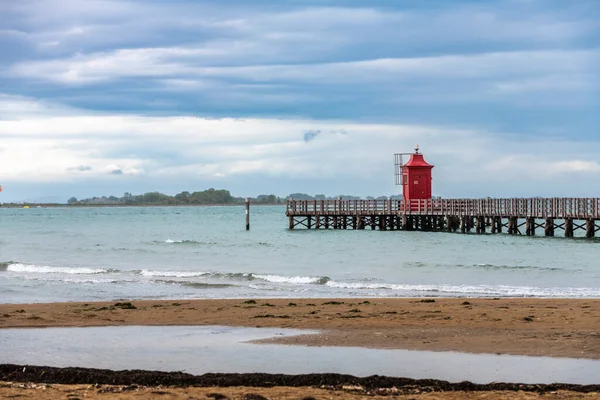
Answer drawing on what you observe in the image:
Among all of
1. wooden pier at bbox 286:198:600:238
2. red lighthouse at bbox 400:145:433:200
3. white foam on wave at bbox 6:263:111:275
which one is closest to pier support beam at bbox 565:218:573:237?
wooden pier at bbox 286:198:600:238

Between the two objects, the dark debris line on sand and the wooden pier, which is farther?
the wooden pier

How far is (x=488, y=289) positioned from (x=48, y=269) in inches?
638

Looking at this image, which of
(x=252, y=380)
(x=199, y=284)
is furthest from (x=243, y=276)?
(x=252, y=380)

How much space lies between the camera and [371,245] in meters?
44.1

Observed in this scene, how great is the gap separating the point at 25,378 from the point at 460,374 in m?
4.61

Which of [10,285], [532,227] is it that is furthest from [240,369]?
[532,227]

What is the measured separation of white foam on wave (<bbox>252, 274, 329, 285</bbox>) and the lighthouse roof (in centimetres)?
3225

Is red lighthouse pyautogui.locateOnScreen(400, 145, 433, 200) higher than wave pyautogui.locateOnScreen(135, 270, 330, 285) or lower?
higher

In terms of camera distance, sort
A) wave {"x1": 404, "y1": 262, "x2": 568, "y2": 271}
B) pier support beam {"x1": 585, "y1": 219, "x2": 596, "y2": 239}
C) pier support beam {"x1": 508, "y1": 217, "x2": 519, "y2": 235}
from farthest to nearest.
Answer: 1. pier support beam {"x1": 508, "y1": 217, "x2": 519, "y2": 235}
2. pier support beam {"x1": 585, "y1": 219, "x2": 596, "y2": 239}
3. wave {"x1": 404, "y1": 262, "x2": 568, "y2": 271}

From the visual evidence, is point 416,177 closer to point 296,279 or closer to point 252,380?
point 296,279

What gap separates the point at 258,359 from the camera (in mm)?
10336

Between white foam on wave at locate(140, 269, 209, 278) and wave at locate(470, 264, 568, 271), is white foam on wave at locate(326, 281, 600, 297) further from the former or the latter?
wave at locate(470, 264, 568, 271)

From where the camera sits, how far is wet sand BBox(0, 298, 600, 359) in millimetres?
11422

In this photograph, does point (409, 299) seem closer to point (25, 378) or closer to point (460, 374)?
point (460, 374)
